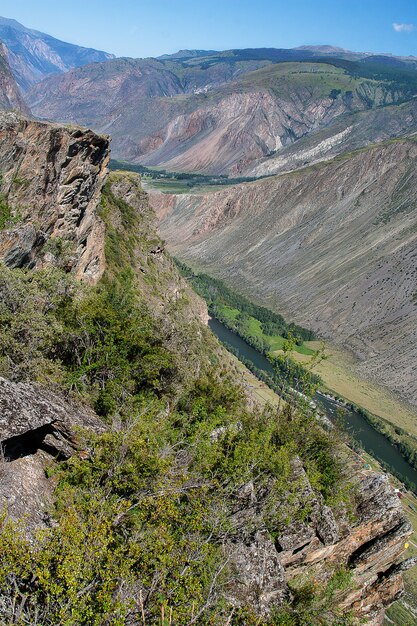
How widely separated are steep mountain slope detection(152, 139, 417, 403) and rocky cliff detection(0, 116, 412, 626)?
2731 inches

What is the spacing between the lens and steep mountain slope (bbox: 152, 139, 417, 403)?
101m

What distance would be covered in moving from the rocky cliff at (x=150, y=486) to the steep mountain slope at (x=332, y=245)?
6936cm

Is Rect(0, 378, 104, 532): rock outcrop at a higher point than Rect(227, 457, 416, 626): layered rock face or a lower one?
higher

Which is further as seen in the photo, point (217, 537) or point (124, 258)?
point (124, 258)

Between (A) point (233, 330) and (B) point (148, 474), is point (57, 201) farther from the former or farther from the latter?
(A) point (233, 330)

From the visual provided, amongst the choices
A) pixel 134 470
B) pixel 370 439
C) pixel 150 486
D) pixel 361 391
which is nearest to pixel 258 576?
pixel 150 486

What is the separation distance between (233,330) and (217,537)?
303 ft

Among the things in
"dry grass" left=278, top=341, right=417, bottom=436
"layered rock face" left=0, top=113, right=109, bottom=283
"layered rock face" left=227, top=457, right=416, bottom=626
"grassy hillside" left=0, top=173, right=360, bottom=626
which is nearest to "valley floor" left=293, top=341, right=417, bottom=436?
"dry grass" left=278, top=341, right=417, bottom=436

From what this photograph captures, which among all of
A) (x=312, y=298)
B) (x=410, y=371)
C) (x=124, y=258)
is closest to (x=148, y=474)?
(x=124, y=258)

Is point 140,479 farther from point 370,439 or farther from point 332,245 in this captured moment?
point 332,245

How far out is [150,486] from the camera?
14023 mm

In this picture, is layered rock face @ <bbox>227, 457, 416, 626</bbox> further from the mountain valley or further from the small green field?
the small green field

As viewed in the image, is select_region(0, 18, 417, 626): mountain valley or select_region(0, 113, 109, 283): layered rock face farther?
select_region(0, 113, 109, 283): layered rock face

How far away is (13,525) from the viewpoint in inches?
426
